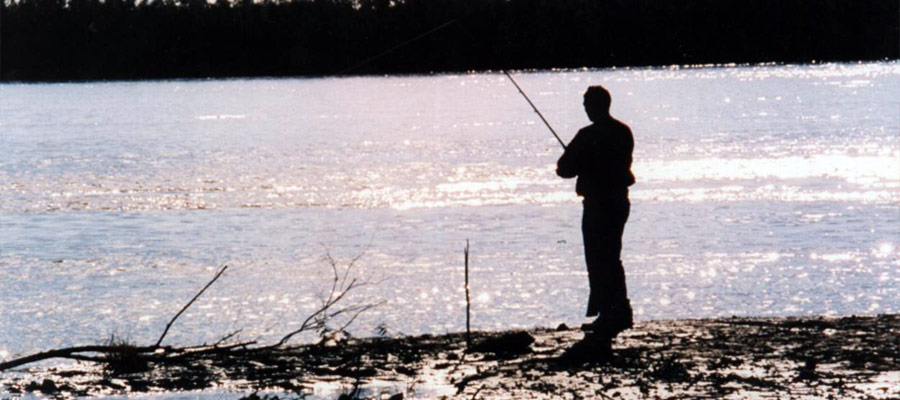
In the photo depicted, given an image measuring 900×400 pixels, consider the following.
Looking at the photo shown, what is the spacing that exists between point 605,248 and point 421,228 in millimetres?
11007

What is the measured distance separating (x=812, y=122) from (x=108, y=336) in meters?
45.2

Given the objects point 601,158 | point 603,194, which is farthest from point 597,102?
point 603,194

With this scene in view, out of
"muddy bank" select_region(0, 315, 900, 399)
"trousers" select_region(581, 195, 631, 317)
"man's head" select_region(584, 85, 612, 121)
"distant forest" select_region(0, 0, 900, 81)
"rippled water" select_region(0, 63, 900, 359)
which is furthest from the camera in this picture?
"distant forest" select_region(0, 0, 900, 81)

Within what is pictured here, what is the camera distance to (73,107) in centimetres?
9044

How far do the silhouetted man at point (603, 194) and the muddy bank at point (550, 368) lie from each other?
0.82 ft

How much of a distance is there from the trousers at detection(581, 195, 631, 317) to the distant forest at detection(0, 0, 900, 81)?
113 meters

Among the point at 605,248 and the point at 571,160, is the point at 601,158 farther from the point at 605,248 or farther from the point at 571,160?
the point at 605,248

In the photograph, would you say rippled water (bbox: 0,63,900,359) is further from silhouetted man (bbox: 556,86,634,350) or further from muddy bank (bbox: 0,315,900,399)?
silhouetted man (bbox: 556,86,634,350)

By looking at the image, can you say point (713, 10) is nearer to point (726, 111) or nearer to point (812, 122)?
point (726, 111)

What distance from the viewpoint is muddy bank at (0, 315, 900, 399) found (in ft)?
23.2

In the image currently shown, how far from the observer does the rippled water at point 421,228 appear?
12.1 meters

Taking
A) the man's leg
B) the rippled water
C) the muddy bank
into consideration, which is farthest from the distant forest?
the man's leg

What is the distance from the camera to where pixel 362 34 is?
436ft

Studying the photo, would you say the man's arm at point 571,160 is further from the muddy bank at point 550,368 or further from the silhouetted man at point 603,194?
the muddy bank at point 550,368
